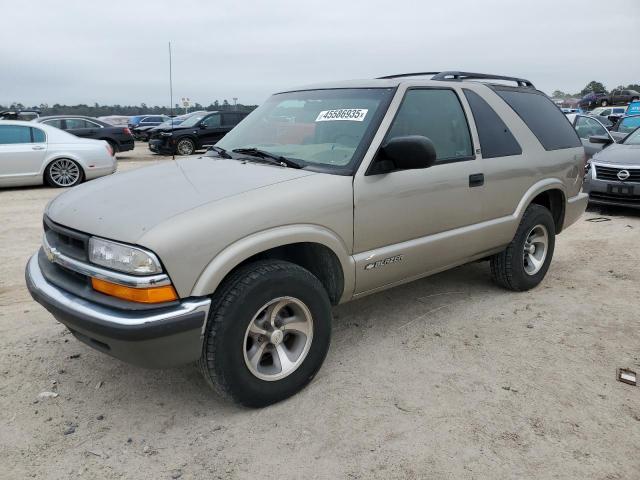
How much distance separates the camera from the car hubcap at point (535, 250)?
15.5 feet

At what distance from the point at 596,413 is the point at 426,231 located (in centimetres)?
148

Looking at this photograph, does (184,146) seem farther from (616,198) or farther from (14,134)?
(616,198)

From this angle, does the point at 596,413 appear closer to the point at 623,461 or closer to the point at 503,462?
the point at 623,461

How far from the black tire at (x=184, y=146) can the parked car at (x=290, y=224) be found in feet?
44.5

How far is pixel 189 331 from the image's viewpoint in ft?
8.14

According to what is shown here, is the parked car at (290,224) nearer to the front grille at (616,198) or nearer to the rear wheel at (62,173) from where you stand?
the front grille at (616,198)

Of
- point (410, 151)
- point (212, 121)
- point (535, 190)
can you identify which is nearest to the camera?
point (410, 151)

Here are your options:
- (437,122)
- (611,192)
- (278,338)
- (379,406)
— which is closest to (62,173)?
(437,122)

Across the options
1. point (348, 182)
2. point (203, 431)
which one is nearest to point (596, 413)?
point (348, 182)

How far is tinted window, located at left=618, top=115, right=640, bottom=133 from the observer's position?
1265cm

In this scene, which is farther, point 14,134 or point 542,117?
point 14,134

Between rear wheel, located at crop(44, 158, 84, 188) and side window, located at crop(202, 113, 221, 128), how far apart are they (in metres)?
7.74

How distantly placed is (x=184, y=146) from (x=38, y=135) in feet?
23.5

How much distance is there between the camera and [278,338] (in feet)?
9.56
